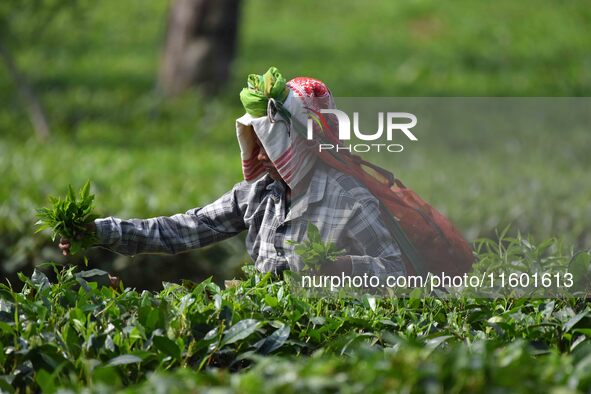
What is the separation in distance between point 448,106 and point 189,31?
25.4 ft

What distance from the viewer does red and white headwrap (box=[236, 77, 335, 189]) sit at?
10.3 feet

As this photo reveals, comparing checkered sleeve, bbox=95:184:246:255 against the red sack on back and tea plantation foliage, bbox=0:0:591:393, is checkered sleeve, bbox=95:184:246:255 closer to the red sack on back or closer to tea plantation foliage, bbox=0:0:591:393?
tea plantation foliage, bbox=0:0:591:393

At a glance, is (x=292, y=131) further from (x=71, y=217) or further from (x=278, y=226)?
(x=71, y=217)

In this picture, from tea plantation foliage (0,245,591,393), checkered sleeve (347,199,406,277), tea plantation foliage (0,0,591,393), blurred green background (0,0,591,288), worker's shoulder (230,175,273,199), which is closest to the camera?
tea plantation foliage (0,0,591,393)

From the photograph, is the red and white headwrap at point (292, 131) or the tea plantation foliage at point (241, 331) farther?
the red and white headwrap at point (292, 131)

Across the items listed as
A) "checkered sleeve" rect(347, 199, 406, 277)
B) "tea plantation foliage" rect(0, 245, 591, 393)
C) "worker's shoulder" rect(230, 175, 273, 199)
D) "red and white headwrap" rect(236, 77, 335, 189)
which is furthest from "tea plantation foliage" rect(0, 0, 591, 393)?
"red and white headwrap" rect(236, 77, 335, 189)

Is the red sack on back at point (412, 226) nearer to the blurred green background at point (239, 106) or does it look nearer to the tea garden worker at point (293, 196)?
the tea garden worker at point (293, 196)

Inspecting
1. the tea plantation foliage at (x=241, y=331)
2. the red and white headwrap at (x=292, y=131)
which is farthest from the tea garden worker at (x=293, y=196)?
the tea plantation foliage at (x=241, y=331)

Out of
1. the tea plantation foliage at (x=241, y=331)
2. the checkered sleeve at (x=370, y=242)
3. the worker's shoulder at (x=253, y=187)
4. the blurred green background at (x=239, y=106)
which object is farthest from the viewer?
the blurred green background at (x=239, y=106)

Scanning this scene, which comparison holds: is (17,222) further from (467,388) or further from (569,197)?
(467,388)

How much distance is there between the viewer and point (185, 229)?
11.4ft

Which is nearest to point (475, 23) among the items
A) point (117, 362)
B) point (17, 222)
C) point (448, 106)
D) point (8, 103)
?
point (8, 103)

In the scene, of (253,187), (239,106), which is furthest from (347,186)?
(239,106)

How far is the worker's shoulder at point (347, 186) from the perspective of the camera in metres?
3.18
